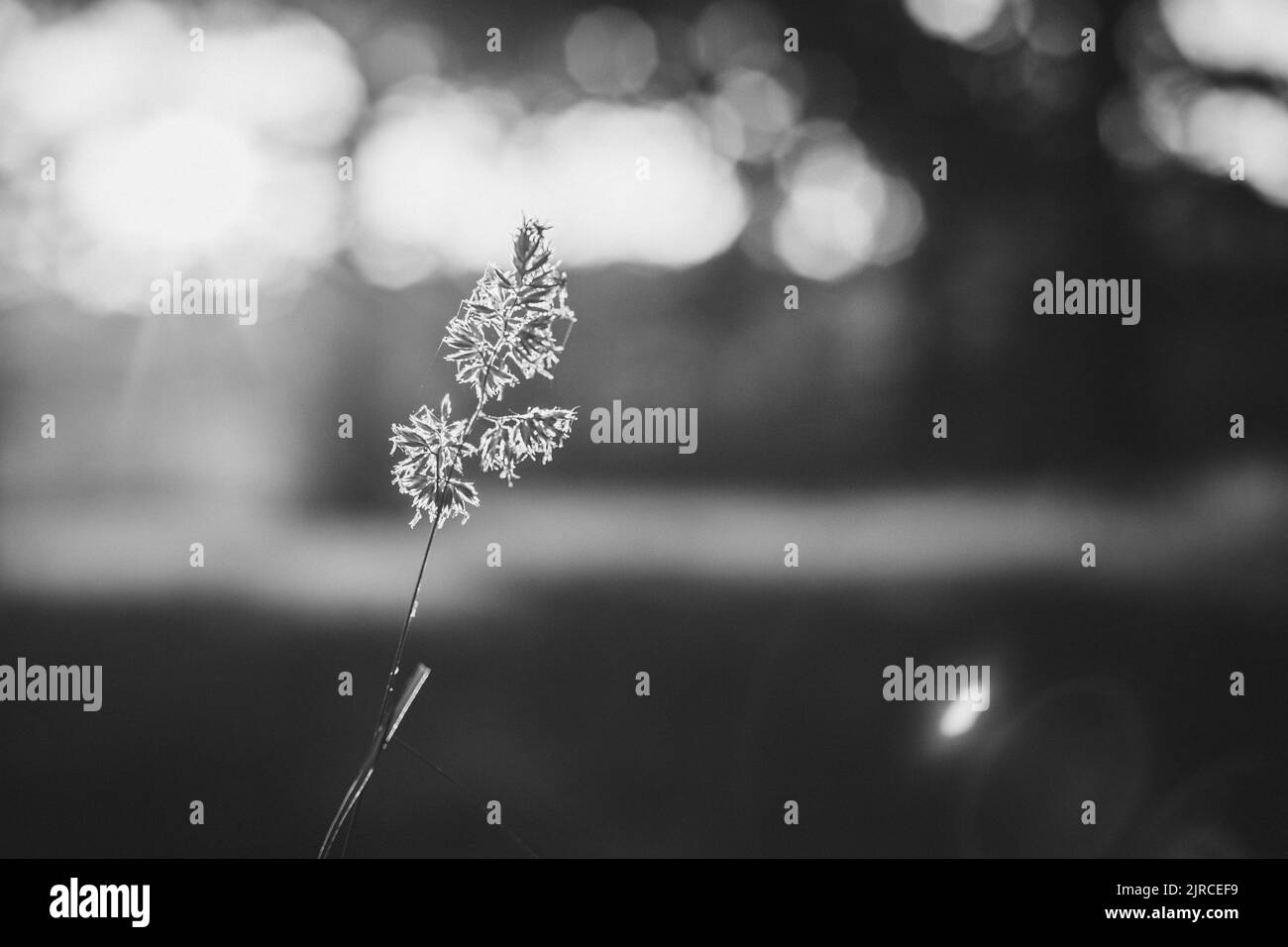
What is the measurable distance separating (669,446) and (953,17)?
136 cm

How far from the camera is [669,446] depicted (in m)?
2.60

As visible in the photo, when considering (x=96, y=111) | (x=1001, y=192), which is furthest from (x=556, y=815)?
(x=96, y=111)

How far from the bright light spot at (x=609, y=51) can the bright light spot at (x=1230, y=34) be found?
1.39 meters

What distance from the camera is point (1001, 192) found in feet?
8.51

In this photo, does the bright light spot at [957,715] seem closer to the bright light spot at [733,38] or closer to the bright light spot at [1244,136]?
the bright light spot at [1244,136]

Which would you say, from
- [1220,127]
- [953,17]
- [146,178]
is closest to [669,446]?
[953,17]

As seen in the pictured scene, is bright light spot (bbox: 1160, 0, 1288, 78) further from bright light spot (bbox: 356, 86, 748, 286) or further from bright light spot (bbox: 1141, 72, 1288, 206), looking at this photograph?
bright light spot (bbox: 356, 86, 748, 286)

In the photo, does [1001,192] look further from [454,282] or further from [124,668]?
[124,668]

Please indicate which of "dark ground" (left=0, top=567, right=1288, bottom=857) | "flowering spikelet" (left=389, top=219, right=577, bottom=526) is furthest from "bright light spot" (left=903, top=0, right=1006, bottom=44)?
"dark ground" (left=0, top=567, right=1288, bottom=857)

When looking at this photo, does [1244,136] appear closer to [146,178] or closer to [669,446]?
[669,446]

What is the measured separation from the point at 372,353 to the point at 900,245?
1.43m

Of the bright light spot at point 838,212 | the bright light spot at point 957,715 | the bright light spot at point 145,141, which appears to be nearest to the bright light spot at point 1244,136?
the bright light spot at point 838,212

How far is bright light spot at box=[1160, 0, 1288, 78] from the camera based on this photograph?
2592mm
